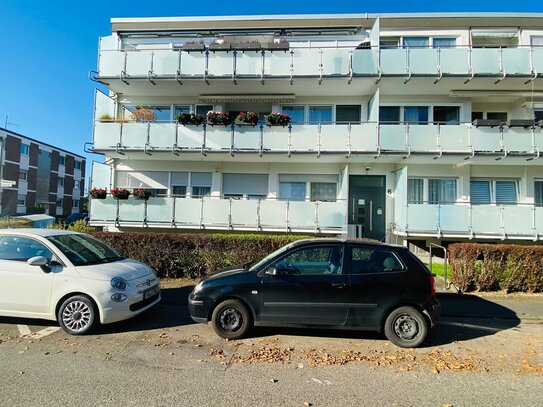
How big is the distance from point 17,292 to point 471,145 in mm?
13646

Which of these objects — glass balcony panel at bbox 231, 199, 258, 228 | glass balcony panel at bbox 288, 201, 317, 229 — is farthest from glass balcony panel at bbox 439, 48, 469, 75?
glass balcony panel at bbox 231, 199, 258, 228

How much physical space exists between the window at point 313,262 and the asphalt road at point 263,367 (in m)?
1.05

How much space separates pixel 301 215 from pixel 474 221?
608 cm

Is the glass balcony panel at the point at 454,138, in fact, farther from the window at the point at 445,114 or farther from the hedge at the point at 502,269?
the hedge at the point at 502,269

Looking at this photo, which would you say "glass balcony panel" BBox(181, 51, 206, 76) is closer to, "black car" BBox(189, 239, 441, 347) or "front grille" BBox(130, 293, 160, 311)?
"front grille" BBox(130, 293, 160, 311)

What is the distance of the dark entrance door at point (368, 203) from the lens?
43.8 ft

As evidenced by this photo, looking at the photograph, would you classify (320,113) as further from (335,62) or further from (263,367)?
(263,367)

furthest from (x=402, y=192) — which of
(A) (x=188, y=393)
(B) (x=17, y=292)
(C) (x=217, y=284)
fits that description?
(B) (x=17, y=292)

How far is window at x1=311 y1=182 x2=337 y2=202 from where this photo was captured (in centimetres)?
1384

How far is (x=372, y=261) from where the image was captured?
5.13m

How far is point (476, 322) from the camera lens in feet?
19.7

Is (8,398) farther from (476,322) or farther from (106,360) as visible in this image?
(476,322)

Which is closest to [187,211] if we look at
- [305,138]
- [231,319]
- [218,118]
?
[218,118]

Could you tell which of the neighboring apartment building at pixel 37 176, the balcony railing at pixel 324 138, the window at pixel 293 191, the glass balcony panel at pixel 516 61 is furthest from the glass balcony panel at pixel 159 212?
the neighboring apartment building at pixel 37 176
